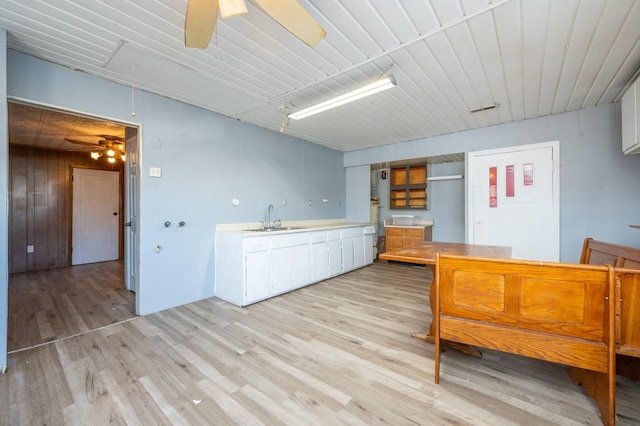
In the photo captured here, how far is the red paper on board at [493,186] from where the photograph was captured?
4.20 meters

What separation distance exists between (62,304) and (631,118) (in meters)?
7.05

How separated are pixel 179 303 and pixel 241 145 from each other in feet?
7.88

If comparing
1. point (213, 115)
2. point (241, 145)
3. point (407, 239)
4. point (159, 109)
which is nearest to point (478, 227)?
point (407, 239)

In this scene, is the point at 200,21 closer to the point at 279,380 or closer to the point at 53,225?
the point at 279,380

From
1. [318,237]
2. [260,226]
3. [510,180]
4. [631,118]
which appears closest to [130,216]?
[260,226]

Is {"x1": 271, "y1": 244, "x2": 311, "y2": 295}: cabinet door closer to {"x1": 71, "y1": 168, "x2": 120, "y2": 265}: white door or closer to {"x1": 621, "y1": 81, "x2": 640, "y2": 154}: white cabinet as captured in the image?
{"x1": 621, "y1": 81, "x2": 640, "y2": 154}: white cabinet

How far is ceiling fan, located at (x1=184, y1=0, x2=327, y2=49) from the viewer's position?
1.32 m

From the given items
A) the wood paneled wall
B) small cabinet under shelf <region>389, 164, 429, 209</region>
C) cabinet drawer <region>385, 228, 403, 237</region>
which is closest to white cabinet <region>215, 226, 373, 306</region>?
cabinet drawer <region>385, 228, 403, 237</region>

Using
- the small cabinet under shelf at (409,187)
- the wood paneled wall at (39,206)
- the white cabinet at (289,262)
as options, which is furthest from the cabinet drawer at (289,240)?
the wood paneled wall at (39,206)

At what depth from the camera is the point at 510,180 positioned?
4.09 meters

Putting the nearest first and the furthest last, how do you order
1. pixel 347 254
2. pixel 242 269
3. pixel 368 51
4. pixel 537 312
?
1. pixel 537 312
2. pixel 368 51
3. pixel 242 269
4. pixel 347 254

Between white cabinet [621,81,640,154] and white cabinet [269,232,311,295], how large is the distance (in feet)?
12.9

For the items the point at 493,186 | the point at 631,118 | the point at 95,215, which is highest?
the point at 631,118

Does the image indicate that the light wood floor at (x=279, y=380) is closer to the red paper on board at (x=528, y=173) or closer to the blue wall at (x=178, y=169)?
the blue wall at (x=178, y=169)
